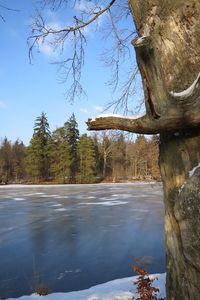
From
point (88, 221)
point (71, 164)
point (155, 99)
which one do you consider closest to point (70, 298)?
point (155, 99)

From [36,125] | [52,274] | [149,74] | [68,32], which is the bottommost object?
[52,274]

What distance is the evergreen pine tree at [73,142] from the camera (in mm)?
60062

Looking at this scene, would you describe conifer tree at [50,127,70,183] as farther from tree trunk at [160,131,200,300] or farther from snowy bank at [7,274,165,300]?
tree trunk at [160,131,200,300]

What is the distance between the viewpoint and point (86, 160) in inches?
2397

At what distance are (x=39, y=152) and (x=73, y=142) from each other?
5.97 meters

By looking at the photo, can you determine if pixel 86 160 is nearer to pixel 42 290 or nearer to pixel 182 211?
pixel 42 290

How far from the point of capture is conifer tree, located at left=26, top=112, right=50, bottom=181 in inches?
2308

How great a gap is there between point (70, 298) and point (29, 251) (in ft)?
14.4

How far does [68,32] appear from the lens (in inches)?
177

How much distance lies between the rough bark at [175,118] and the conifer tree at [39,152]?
56.8 meters

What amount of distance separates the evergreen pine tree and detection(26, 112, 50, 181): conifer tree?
3.54 m

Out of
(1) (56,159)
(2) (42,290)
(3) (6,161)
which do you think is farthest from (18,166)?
(2) (42,290)

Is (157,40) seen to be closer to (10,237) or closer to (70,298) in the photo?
(70,298)

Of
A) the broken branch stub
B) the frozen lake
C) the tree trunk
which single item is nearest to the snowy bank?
the frozen lake
